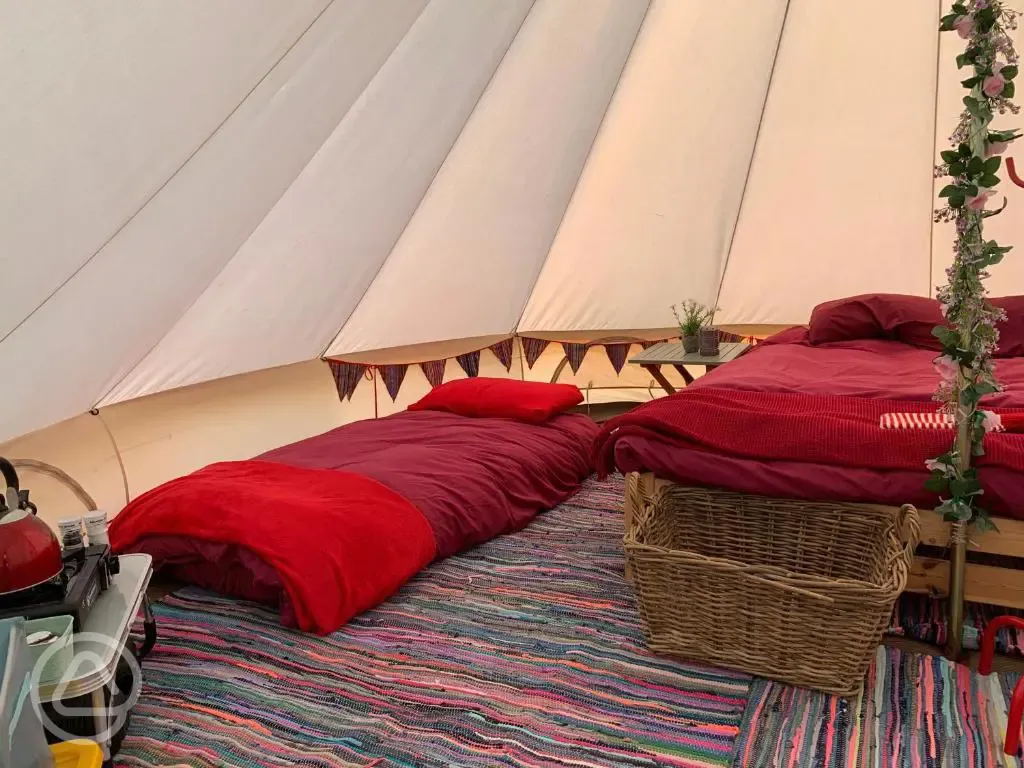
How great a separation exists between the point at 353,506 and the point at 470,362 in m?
1.96

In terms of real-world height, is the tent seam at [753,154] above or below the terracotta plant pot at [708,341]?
above

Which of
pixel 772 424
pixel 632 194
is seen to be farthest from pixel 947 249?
pixel 772 424

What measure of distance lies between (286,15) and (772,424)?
161cm

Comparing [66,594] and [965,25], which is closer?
[66,594]

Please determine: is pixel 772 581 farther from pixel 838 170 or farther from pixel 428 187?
pixel 838 170

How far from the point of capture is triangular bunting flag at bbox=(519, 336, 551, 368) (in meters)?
4.29

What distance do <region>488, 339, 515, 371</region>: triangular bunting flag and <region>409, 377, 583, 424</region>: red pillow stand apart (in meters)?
0.74

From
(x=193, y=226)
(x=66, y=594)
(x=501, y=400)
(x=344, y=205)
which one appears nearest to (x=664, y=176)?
(x=501, y=400)

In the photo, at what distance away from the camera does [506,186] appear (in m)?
3.49

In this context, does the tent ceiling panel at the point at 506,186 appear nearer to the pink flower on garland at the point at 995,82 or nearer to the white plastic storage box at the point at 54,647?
the pink flower on garland at the point at 995,82

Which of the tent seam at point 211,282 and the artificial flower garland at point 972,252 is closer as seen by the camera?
the artificial flower garland at point 972,252

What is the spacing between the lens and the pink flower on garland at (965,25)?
5.30ft

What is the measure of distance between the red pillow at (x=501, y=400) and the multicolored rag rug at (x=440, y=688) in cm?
105

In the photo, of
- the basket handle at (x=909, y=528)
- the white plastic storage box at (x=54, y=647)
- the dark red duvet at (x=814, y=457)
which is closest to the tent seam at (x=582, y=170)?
the dark red duvet at (x=814, y=457)
